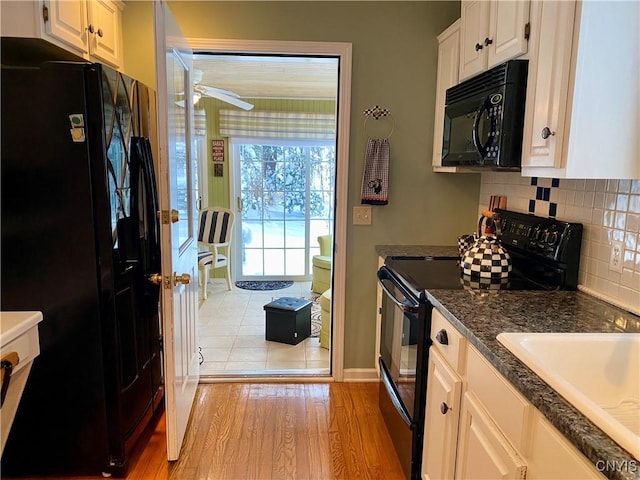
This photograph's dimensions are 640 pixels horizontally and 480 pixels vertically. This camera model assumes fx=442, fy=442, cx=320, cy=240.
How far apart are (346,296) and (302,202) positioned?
10.0 feet

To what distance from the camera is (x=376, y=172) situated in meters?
2.64

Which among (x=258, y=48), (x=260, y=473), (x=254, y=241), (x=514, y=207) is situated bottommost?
(x=260, y=473)

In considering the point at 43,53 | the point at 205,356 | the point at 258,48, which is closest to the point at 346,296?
the point at 205,356

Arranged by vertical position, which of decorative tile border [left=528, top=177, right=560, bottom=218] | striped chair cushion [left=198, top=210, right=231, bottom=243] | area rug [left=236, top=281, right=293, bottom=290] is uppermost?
decorative tile border [left=528, top=177, right=560, bottom=218]

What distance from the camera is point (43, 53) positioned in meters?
1.99

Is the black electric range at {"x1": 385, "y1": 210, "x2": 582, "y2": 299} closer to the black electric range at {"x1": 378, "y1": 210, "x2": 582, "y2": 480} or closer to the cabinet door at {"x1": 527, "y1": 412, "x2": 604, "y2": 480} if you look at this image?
the black electric range at {"x1": 378, "y1": 210, "x2": 582, "y2": 480}

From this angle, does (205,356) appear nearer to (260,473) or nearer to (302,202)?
(260,473)

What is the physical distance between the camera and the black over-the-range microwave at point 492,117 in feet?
5.50

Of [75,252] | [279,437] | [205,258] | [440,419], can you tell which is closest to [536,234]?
[440,419]

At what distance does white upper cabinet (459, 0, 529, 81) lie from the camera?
1650 millimetres

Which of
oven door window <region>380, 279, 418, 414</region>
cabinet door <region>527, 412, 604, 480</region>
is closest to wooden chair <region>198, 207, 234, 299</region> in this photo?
oven door window <region>380, 279, 418, 414</region>

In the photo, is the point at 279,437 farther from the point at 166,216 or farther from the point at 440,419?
the point at 166,216

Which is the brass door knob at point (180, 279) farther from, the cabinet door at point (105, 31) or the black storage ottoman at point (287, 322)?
the black storage ottoman at point (287, 322)

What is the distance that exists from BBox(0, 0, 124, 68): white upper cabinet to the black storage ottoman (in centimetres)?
212
